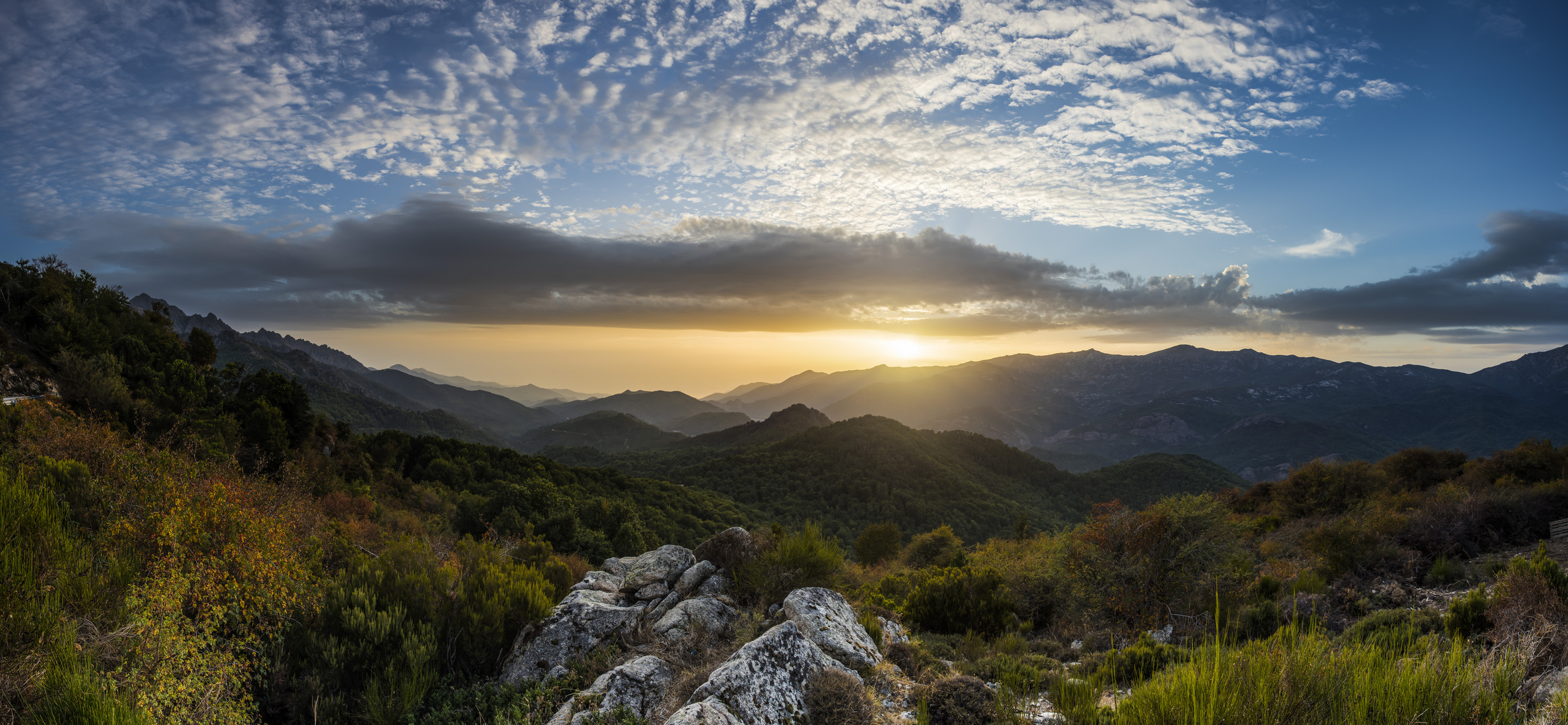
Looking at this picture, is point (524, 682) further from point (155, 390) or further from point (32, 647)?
point (155, 390)

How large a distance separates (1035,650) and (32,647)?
1251cm

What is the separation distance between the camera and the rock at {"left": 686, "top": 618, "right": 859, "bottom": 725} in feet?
16.7

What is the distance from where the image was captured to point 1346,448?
618 ft

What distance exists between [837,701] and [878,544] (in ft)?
108

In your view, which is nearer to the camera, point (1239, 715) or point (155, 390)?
point (1239, 715)

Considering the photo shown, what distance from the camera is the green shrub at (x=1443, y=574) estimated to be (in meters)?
11.9

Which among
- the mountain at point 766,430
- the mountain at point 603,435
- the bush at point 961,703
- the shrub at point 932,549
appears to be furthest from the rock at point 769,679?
the mountain at point 603,435

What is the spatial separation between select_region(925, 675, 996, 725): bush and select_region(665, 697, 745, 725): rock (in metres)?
1.87

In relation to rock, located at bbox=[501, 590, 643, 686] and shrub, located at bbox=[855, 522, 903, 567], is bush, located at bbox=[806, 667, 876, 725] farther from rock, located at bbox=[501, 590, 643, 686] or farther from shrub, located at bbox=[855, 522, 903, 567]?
shrub, located at bbox=[855, 522, 903, 567]

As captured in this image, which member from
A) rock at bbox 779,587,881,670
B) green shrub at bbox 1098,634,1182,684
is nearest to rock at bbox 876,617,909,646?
rock at bbox 779,587,881,670

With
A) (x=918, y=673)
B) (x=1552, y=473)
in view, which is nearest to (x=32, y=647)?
(x=918, y=673)

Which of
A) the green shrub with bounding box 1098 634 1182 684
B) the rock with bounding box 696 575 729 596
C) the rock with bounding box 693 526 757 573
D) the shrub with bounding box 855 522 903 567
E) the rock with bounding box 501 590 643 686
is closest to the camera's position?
the green shrub with bounding box 1098 634 1182 684

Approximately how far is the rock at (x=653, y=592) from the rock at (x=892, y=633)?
3.82 meters

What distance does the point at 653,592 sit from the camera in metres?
9.82
